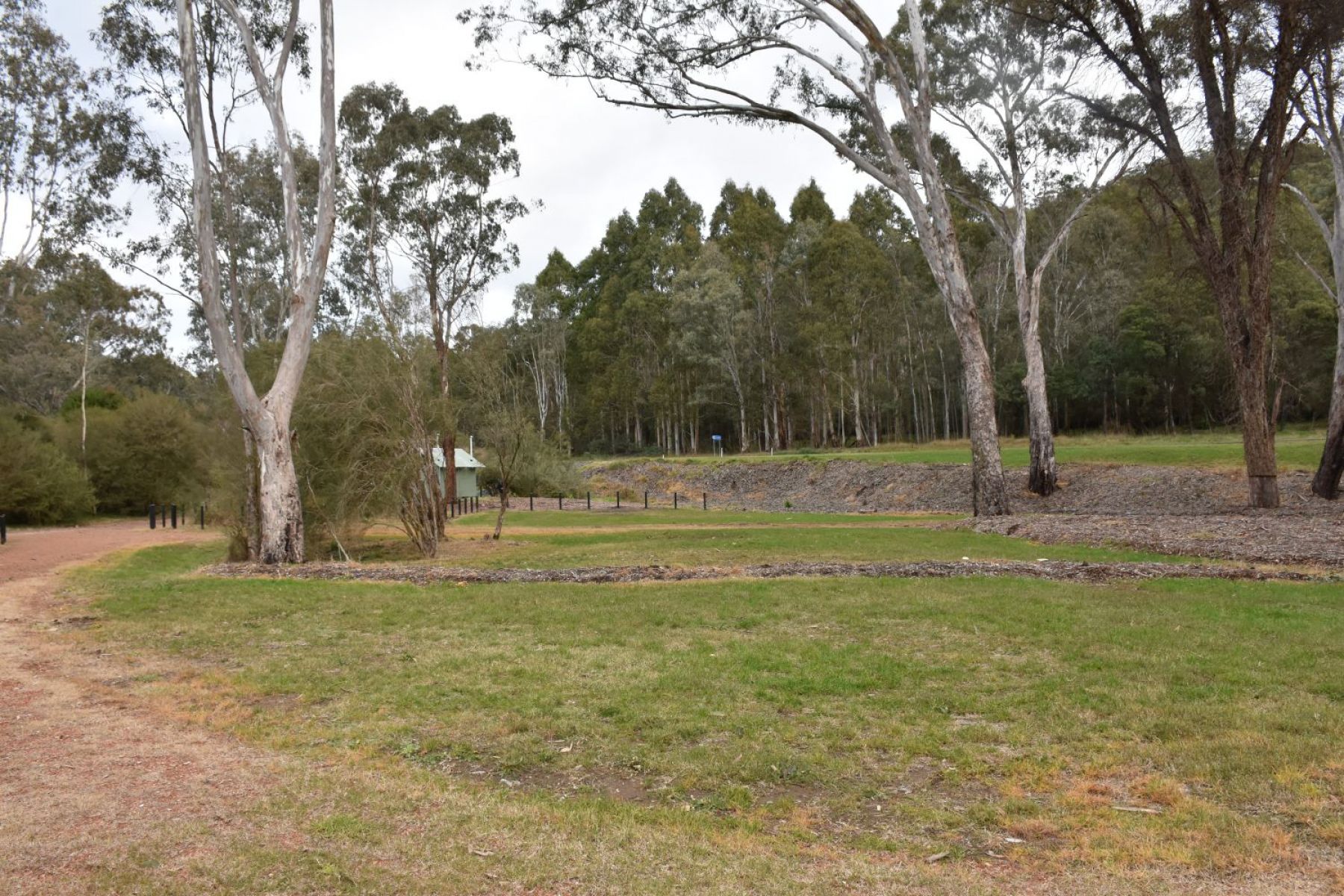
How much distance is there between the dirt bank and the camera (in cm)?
2253

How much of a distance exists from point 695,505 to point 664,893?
35215 mm

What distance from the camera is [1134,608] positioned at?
8.88 meters

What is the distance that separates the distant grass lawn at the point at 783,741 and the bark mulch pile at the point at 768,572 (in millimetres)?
1572

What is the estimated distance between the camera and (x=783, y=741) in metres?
5.32

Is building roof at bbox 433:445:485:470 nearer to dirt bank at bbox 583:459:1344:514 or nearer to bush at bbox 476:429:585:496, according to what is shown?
bush at bbox 476:429:585:496

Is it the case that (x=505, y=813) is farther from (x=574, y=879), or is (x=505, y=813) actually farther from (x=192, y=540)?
(x=192, y=540)

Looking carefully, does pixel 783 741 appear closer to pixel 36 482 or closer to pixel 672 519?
pixel 672 519

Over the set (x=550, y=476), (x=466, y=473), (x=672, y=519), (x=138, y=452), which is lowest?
(x=672, y=519)

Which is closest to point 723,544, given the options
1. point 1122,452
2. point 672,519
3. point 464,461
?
point 672,519

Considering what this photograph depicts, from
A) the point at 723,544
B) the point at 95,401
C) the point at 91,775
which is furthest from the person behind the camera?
the point at 95,401

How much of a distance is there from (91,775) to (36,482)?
94.3 ft

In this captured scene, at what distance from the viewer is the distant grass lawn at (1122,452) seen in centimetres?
2547

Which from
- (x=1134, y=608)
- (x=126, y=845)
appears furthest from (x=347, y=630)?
(x=1134, y=608)

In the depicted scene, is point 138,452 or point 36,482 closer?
point 36,482
